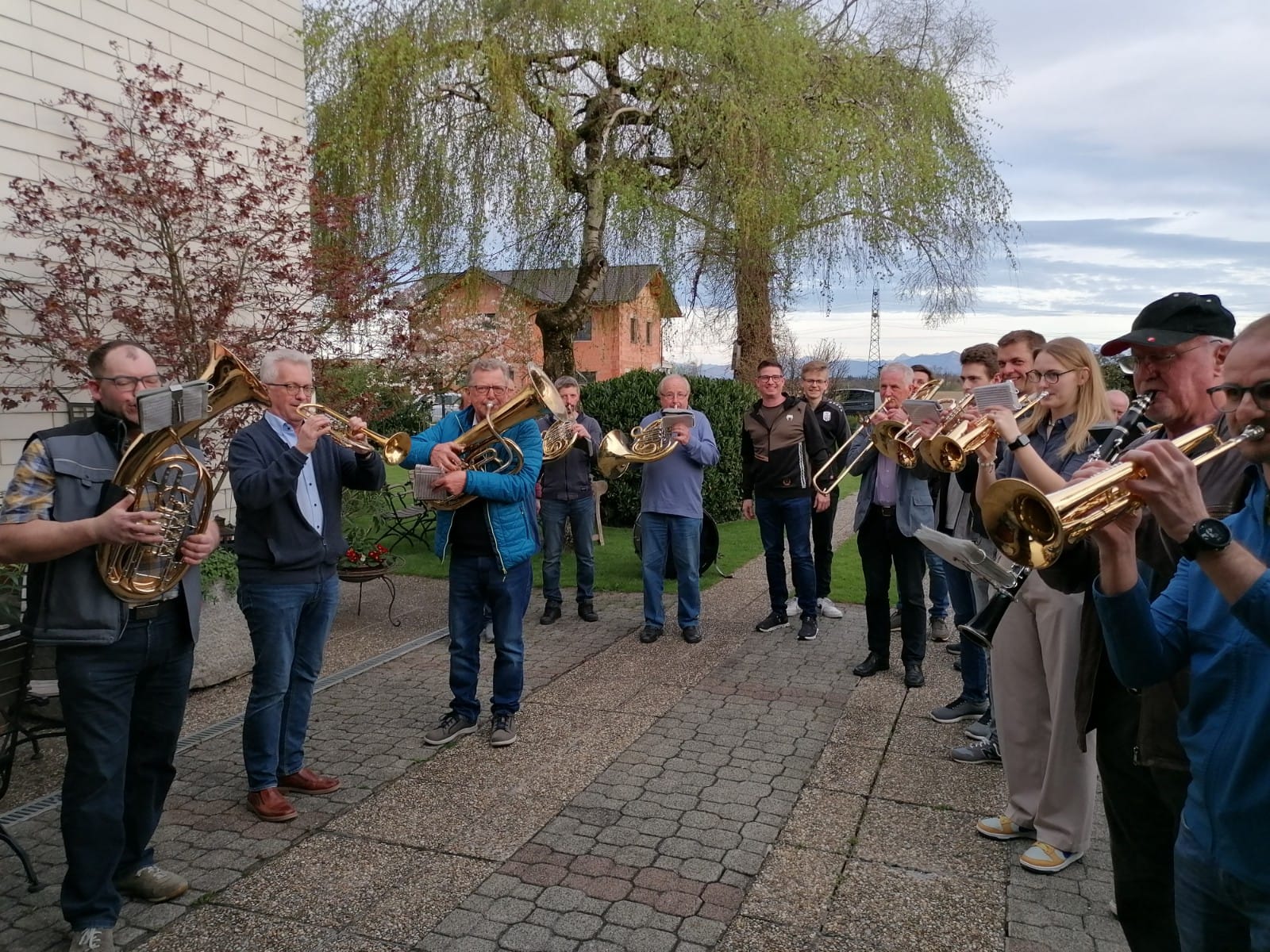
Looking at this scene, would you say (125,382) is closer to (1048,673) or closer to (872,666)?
(1048,673)

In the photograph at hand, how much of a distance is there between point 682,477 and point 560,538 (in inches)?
61.6

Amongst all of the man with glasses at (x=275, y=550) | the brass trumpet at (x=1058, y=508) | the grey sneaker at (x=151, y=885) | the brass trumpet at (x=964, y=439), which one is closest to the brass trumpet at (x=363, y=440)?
the man with glasses at (x=275, y=550)

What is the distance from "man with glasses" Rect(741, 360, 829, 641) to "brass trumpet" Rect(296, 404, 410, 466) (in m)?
3.33

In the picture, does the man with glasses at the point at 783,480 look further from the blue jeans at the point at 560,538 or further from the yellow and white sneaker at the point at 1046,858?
the yellow and white sneaker at the point at 1046,858

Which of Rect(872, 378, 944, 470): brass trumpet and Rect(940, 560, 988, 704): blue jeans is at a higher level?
Rect(872, 378, 944, 470): brass trumpet

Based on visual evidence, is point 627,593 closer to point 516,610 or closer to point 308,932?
point 516,610

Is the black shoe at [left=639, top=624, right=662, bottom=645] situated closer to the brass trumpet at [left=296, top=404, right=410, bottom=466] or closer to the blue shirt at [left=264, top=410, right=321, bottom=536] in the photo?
the brass trumpet at [left=296, top=404, right=410, bottom=466]

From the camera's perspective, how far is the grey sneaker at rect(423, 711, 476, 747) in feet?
17.1

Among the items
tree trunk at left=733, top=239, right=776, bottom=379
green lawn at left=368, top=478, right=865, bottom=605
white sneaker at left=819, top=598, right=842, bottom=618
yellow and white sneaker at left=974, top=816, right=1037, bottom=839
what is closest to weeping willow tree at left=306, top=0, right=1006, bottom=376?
tree trunk at left=733, top=239, right=776, bottom=379

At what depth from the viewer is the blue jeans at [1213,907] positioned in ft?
6.15

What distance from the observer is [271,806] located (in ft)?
14.1

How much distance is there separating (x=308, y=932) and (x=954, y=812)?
292 cm

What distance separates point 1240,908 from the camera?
6.26ft

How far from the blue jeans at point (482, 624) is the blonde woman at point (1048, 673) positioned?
8.54ft
